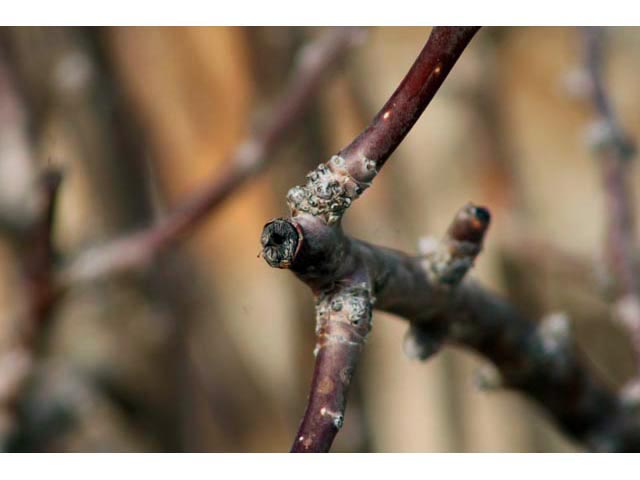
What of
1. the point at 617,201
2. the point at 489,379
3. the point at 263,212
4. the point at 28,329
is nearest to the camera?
the point at 489,379

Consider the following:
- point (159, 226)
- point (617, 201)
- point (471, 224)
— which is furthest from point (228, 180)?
point (471, 224)

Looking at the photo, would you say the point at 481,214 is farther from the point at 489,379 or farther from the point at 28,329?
the point at 28,329

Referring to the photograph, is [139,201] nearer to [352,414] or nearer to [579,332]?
[352,414]

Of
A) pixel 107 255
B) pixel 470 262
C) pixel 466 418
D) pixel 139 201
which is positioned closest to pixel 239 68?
pixel 139 201

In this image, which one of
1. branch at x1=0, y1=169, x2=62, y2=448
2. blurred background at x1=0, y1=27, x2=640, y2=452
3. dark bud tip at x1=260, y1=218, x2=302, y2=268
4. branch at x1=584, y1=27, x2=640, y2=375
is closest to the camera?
dark bud tip at x1=260, y1=218, x2=302, y2=268

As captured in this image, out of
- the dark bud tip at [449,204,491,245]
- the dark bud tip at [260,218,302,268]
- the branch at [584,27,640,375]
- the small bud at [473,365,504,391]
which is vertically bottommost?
the dark bud tip at [260,218,302,268]

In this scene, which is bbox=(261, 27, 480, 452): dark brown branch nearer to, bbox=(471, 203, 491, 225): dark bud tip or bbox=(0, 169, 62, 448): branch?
bbox=(471, 203, 491, 225): dark bud tip

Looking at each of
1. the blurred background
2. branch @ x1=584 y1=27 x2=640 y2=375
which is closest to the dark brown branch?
branch @ x1=584 y1=27 x2=640 y2=375
